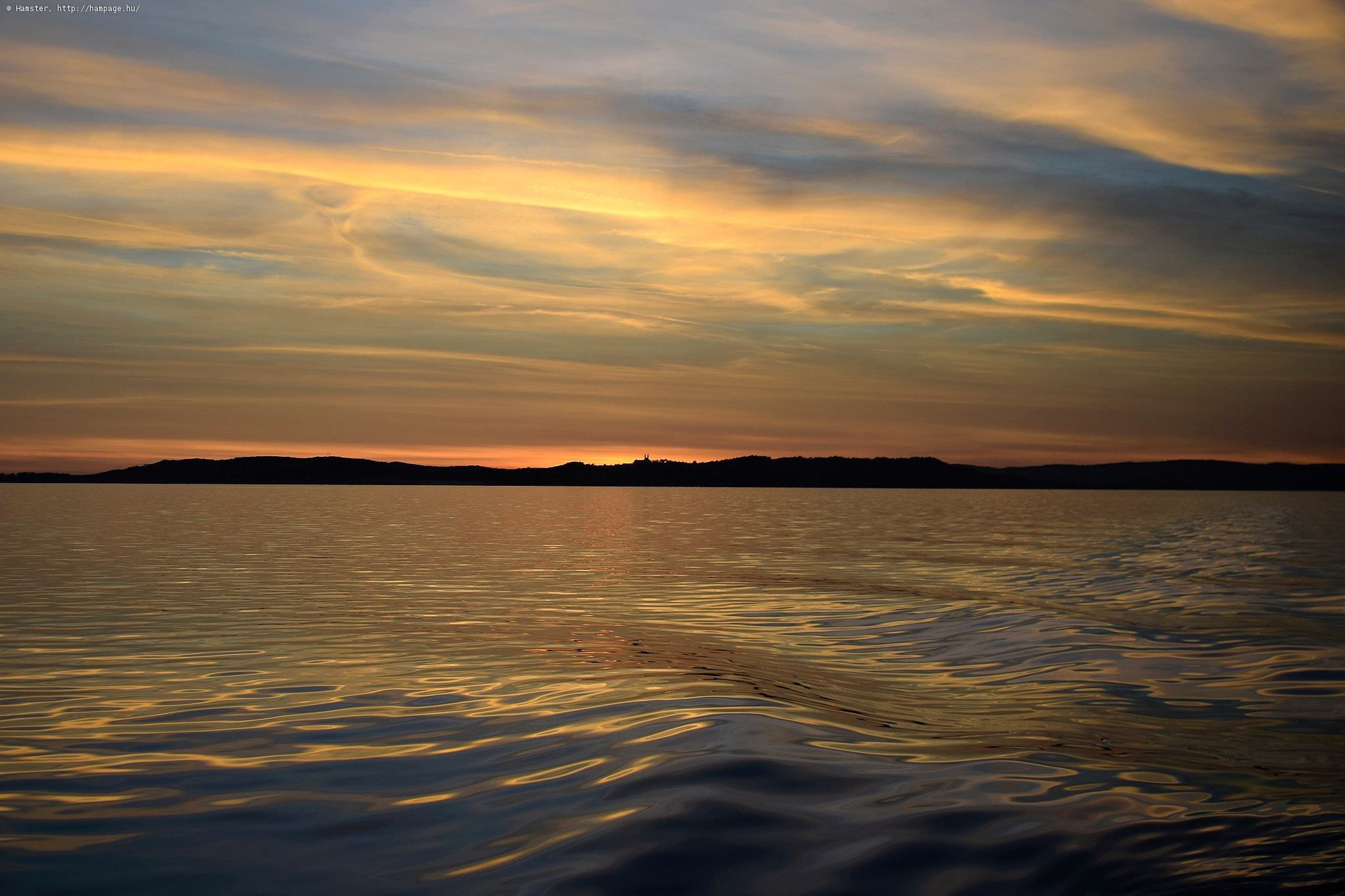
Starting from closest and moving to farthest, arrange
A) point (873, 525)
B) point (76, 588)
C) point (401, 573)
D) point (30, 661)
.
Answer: point (30, 661), point (76, 588), point (401, 573), point (873, 525)

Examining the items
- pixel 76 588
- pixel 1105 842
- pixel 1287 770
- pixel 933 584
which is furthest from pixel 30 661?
pixel 933 584

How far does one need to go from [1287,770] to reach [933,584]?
60.8 feet

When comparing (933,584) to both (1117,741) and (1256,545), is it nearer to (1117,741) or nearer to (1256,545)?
(1117,741)

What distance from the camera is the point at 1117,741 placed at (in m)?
10.3

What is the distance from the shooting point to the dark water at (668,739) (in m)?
6.71

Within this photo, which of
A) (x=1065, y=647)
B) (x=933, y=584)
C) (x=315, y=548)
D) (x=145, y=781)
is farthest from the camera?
(x=315, y=548)

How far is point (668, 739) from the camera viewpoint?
9922 millimetres

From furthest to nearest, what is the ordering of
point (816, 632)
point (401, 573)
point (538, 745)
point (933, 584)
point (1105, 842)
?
point (401, 573) < point (933, 584) < point (816, 632) < point (538, 745) < point (1105, 842)

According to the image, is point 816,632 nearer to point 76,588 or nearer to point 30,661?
point 30,661

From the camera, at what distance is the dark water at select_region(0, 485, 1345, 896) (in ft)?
22.0

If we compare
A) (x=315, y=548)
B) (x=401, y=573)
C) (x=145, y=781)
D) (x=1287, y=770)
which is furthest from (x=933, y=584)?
(x=315, y=548)

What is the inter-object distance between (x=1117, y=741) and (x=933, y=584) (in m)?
17.6

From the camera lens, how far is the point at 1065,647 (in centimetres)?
1661

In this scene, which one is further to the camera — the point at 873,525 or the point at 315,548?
the point at 873,525
